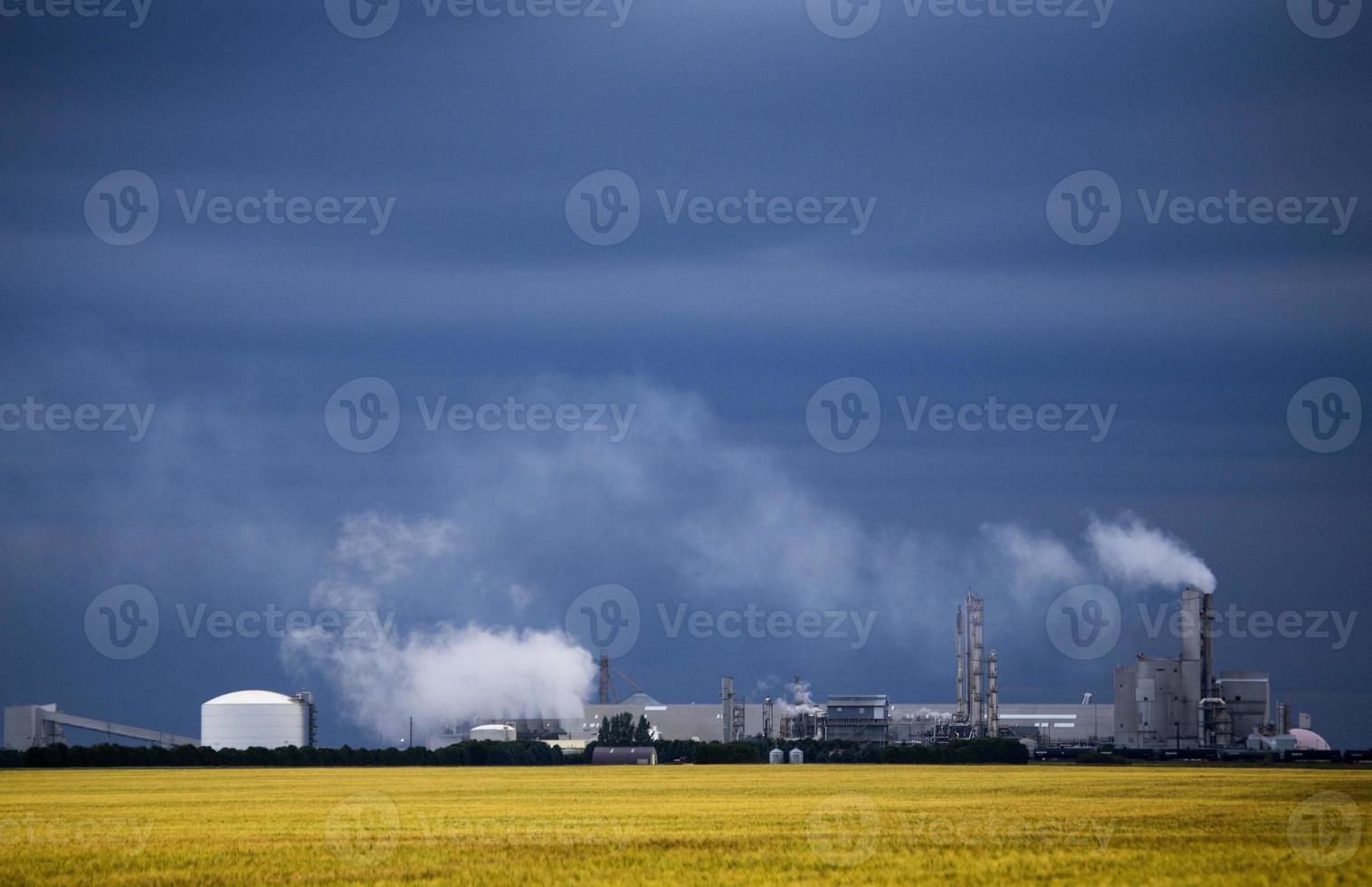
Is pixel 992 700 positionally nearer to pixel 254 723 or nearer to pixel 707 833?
pixel 254 723

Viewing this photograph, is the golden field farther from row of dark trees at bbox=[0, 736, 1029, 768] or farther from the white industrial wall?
the white industrial wall

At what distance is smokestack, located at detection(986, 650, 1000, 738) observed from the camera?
188m

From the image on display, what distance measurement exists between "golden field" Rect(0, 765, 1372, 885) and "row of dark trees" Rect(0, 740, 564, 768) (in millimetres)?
49185

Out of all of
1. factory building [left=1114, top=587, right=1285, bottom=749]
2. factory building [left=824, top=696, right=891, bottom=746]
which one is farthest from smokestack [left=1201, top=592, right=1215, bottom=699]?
factory building [left=824, top=696, right=891, bottom=746]

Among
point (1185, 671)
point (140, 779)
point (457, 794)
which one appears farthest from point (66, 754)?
point (1185, 671)

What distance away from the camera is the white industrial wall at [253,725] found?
627ft

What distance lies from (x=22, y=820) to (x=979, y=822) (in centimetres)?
3832

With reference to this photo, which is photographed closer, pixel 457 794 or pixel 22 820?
pixel 22 820

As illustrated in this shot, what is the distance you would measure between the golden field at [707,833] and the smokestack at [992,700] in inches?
3458

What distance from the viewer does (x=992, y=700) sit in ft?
626

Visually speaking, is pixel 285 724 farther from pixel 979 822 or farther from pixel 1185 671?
pixel 979 822

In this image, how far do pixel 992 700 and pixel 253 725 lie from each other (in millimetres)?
88130

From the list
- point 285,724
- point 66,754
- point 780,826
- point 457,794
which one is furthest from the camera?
point 285,724

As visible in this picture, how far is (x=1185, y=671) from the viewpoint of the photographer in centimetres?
16425
